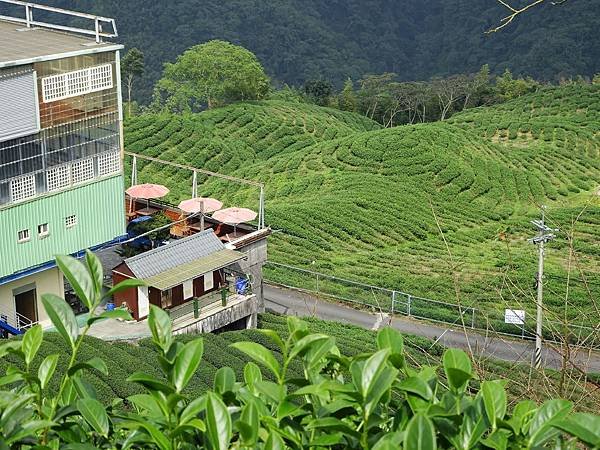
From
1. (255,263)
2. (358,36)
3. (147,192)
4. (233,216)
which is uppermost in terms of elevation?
(147,192)

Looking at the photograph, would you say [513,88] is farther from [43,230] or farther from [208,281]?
[43,230]

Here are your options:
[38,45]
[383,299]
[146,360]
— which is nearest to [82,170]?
[38,45]

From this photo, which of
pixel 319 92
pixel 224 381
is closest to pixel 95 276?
pixel 224 381

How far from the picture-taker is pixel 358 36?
100 meters

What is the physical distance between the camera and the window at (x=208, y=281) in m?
19.8

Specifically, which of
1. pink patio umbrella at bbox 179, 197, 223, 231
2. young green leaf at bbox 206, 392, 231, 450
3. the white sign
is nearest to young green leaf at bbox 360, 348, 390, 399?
young green leaf at bbox 206, 392, 231, 450

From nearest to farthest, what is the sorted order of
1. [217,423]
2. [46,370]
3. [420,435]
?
[420,435] → [217,423] → [46,370]

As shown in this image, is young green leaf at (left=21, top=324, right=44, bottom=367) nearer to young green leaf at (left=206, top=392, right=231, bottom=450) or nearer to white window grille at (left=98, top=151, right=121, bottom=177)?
young green leaf at (left=206, top=392, right=231, bottom=450)

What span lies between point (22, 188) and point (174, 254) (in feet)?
11.0

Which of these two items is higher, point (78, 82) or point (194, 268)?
point (78, 82)

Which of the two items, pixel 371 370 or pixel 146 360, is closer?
pixel 371 370

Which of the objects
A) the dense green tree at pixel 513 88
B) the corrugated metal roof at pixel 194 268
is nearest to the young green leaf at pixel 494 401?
the corrugated metal roof at pixel 194 268

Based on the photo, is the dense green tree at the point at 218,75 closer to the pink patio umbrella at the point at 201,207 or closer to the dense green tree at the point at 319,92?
the dense green tree at the point at 319,92

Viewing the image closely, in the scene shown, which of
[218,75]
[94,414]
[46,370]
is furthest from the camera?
[218,75]
